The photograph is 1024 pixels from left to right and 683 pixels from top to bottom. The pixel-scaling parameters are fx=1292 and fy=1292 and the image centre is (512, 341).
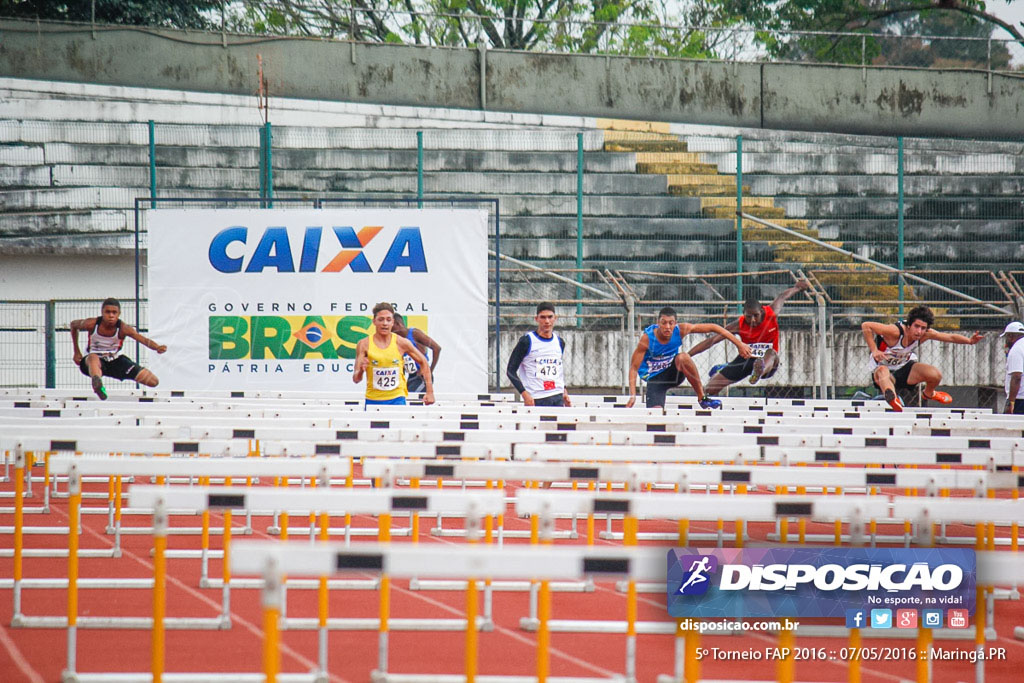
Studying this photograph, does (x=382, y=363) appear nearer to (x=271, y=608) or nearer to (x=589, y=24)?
(x=271, y=608)

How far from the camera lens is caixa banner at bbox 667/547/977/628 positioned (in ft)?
15.6

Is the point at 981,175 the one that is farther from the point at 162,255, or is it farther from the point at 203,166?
the point at 162,255

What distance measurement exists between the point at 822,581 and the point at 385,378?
8279 mm

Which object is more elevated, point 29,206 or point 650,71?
point 650,71

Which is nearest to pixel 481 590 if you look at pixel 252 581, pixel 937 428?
pixel 252 581

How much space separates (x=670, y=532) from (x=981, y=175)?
1958 centimetres

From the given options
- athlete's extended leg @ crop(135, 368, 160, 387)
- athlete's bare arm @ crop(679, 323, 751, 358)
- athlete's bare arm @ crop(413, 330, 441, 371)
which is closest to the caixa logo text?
athlete's bare arm @ crop(413, 330, 441, 371)

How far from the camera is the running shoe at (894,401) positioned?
13234mm

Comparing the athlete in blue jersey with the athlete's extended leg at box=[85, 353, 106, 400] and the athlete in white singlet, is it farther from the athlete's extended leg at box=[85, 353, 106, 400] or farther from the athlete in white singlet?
the athlete's extended leg at box=[85, 353, 106, 400]

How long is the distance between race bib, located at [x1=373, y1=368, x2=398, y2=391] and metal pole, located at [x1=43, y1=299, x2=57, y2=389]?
10.2m

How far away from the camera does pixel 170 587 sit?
25.4ft

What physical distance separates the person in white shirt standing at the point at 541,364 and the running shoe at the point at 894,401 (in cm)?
342

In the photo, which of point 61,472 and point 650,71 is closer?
point 61,472

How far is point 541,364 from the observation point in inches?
571
